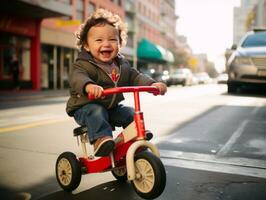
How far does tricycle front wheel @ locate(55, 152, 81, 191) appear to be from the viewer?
335 centimetres

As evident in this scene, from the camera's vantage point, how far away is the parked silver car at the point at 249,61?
12000 millimetres

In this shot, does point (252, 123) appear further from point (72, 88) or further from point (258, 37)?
point (258, 37)

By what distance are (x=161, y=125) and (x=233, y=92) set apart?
8226 millimetres

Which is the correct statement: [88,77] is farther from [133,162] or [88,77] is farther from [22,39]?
[22,39]

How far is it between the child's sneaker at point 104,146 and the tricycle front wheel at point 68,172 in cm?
35

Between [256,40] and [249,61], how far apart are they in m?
1.09

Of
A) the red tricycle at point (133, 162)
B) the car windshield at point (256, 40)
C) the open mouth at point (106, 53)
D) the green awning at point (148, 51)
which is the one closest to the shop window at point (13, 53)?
the car windshield at point (256, 40)

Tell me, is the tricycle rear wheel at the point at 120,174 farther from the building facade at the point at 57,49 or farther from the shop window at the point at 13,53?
the building facade at the point at 57,49

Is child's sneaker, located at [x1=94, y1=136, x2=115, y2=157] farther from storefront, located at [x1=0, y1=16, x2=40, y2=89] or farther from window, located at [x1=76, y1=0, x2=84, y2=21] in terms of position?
window, located at [x1=76, y1=0, x2=84, y2=21]

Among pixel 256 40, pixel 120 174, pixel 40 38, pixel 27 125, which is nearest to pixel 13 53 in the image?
pixel 40 38

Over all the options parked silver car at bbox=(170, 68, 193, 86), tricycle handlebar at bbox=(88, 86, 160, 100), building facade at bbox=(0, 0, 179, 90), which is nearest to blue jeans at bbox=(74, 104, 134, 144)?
tricycle handlebar at bbox=(88, 86, 160, 100)

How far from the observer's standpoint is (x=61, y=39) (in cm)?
2673

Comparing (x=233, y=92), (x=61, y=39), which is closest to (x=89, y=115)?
(x=233, y=92)

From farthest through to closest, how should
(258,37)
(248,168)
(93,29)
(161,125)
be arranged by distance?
(258,37) → (161,125) → (248,168) → (93,29)
